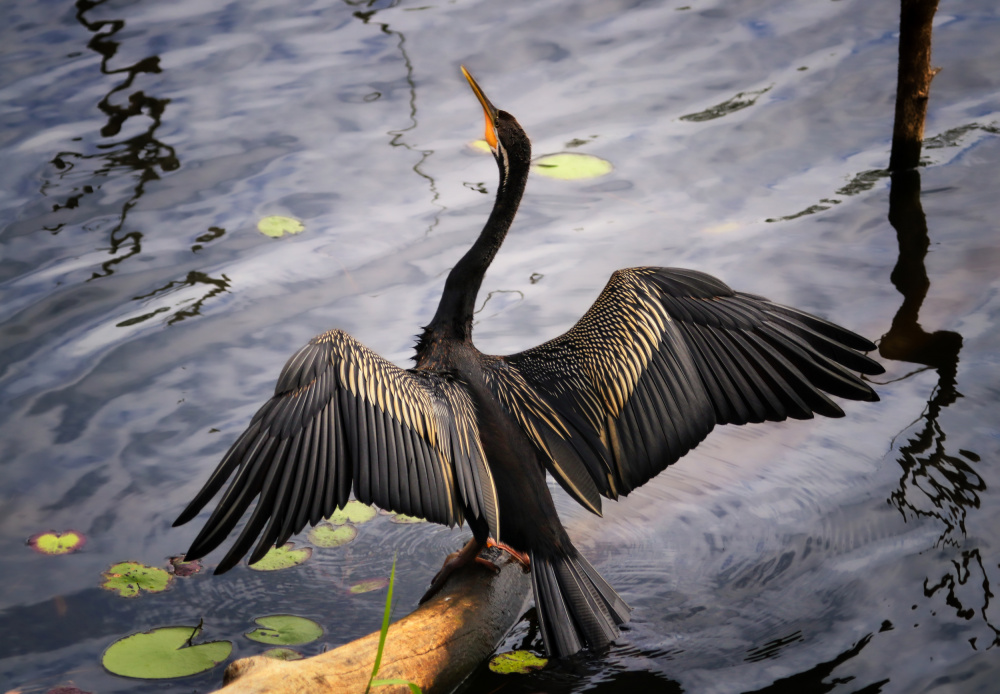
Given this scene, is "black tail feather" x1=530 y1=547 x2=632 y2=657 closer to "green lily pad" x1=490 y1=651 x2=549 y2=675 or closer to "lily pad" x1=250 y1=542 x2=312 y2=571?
"green lily pad" x1=490 y1=651 x2=549 y2=675

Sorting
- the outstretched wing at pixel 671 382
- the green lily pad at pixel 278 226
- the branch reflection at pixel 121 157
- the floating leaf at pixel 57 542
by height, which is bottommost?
the floating leaf at pixel 57 542

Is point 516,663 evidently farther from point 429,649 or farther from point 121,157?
point 121,157

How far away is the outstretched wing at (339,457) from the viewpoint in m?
2.88

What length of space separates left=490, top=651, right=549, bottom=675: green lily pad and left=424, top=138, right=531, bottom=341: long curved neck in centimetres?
127

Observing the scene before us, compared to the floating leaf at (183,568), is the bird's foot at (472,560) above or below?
above

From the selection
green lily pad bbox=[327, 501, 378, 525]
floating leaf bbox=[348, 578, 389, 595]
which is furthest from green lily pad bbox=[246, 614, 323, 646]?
green lily pad bbox=[327, 501, 378, 525]

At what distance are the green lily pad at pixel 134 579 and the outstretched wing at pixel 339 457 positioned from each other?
90cm

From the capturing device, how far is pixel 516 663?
329cm

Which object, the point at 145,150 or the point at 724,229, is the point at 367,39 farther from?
the point at 724,229

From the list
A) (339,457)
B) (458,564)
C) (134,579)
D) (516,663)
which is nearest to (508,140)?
(339,457)

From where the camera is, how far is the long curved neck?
392 centimetres

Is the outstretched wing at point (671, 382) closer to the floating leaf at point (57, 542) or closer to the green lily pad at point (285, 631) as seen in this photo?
the green lily pad at point (285, 631)

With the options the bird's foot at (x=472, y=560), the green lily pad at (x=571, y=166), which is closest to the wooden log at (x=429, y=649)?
the bird's foot at (x=472, y=560)

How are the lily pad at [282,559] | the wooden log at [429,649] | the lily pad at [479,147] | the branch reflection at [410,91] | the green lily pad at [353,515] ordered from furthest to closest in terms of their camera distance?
the lily pad at [479,147], the branch reflection at [410,91], the green lily pad at [353,515], the lily pad at [282,559], the wooden log at [429,649]
